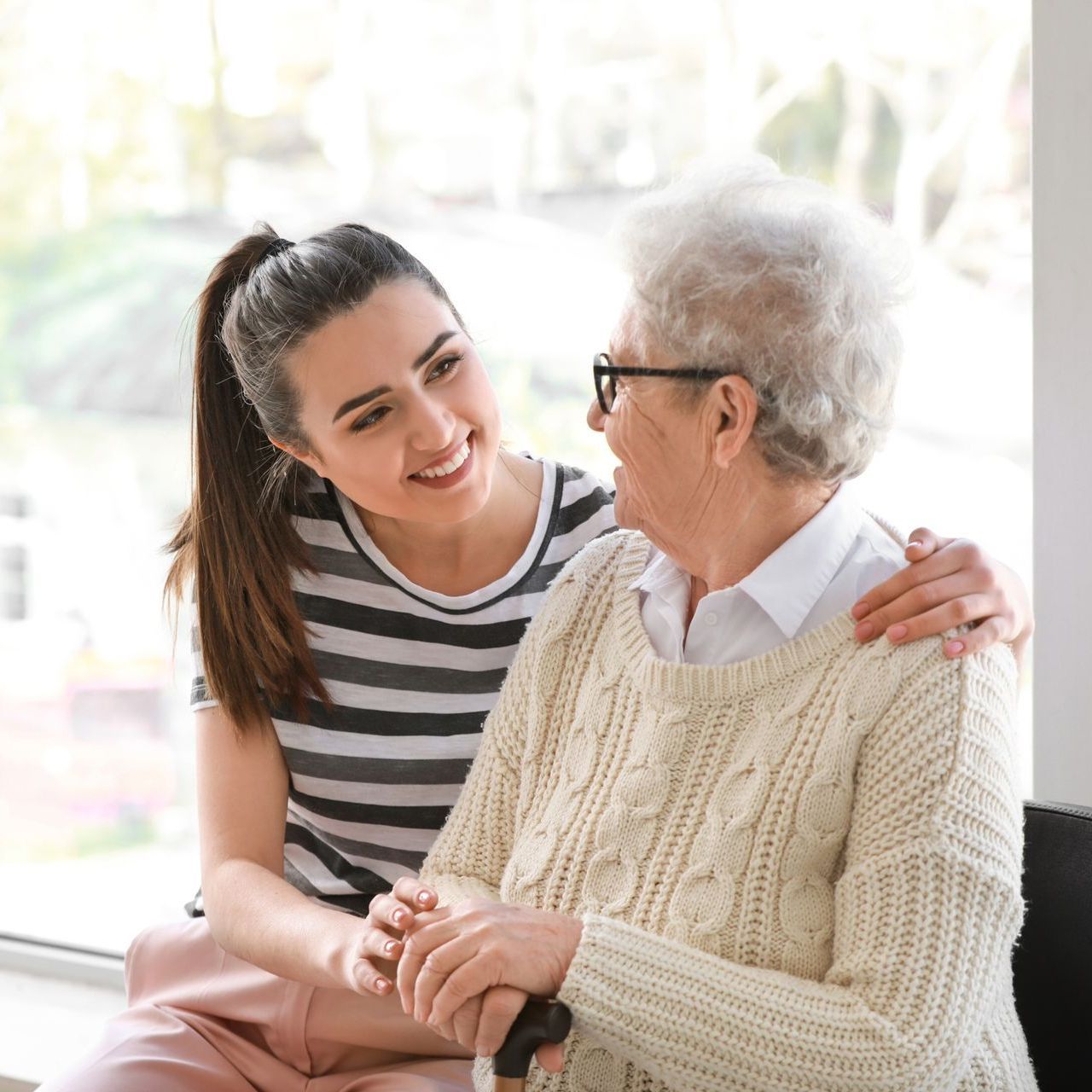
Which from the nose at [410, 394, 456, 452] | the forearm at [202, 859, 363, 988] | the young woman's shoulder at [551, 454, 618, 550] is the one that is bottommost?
the forearm at [202, 859, 363, 988]

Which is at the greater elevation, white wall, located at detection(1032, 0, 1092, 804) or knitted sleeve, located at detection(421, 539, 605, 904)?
white wall, located at detection(1032, 0, 1092, 804)

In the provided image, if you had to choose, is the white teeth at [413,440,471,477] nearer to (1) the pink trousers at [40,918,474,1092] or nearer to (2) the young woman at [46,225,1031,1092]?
(2) the young woman at [46,225,1031,1092]

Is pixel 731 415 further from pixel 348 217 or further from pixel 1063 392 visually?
pixel 348 217

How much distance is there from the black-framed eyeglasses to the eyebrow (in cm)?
30

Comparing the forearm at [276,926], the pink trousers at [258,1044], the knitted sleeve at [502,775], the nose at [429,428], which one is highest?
the nose at [429,428]

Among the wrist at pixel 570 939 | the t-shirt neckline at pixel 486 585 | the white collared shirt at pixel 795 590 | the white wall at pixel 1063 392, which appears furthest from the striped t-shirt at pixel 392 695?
the white wall at pixel 1063 392

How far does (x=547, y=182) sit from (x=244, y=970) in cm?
138

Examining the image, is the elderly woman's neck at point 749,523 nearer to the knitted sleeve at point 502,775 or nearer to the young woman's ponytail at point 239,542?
the knitted sleeve at point 502,775

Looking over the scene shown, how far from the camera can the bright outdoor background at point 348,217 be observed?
6.57 ft

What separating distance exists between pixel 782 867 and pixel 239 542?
2.74ft

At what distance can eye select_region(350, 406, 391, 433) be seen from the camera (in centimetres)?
160

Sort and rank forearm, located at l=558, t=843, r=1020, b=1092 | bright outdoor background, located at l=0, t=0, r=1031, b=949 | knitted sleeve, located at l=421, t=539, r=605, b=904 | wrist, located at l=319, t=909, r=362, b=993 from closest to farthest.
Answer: forearm, located at l=558, t=843, r=1020, b=1092 < wrist, located at l=319, t=909, r=362, b=993 < knitted sleeve, located at l=421, t=539, r=605, b=904 < bright outdoor background, located at l=0, t=0, r=1031, b=949

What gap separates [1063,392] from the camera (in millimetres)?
1725

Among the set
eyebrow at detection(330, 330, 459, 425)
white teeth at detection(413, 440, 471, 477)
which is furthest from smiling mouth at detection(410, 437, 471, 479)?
eyebrow at detection(330, 330, 459, 425)
